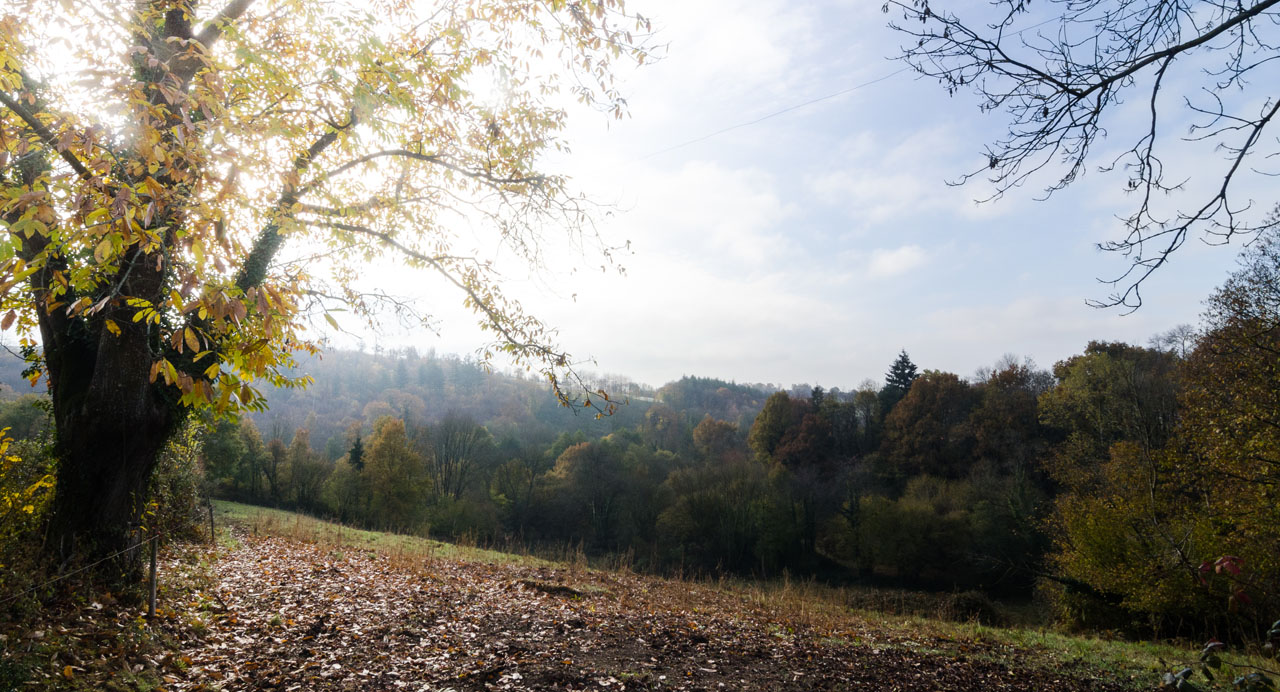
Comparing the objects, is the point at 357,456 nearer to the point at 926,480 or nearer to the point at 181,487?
the point at 181,487

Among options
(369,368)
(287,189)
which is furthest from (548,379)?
(369,368)

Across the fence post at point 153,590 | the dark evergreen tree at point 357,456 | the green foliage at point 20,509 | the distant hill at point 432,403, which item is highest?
the distant hill at point 432,403

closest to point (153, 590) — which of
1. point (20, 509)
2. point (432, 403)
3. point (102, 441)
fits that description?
point (20, 509)

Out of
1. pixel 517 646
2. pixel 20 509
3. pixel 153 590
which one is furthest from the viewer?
pixel 517 646

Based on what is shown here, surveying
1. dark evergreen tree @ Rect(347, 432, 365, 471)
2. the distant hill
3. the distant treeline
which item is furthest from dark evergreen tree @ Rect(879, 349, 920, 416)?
dark evergreen tree @ Rect(347, 432, 365, 471)

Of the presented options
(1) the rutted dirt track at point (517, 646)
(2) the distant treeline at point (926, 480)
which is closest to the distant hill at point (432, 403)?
(2) the distant treeline at point (926, 480)

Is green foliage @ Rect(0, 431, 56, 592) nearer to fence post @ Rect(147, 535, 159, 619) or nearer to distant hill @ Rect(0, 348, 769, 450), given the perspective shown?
fence post @ Rect(147, 535, 159, 619)

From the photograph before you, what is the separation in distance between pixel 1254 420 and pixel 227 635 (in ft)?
64.2

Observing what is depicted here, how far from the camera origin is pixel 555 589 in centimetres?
973

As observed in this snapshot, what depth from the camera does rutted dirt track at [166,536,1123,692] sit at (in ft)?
16.7

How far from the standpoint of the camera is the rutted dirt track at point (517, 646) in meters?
5.09

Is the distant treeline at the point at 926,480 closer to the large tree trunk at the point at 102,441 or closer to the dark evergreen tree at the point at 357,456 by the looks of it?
the dark evergreen tree at the point at 357,456

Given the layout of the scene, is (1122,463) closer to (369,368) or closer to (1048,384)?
(1048,384)

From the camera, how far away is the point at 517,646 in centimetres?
593
